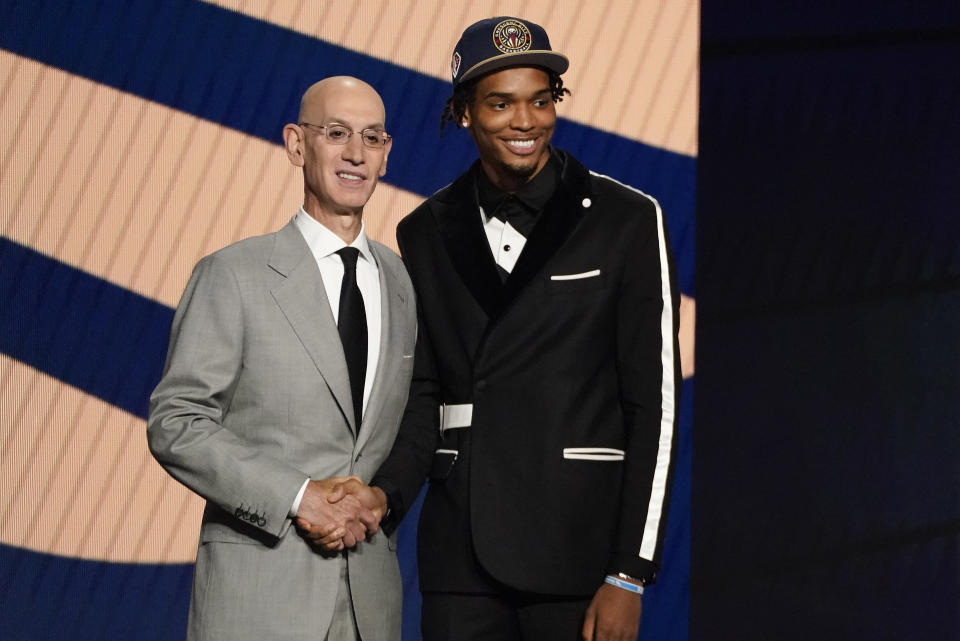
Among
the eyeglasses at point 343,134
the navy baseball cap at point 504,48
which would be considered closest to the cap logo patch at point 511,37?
the navy baseball cap at point 504,48

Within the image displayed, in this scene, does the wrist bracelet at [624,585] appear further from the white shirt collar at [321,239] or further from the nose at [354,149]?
the nose at [354,149]

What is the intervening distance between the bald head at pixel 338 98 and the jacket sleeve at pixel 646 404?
54 cm

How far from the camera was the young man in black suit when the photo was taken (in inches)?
79.2

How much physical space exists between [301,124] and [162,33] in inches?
56.7

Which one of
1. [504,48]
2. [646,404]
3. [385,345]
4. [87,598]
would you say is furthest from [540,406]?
[87,598]

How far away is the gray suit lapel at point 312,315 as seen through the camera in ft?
6.59

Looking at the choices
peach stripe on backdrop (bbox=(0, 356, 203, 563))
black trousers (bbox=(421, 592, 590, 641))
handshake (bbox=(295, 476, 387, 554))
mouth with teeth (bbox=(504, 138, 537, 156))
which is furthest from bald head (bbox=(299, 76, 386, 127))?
peach stripe on backdrop (bbox=(0, 356, 203, 563))

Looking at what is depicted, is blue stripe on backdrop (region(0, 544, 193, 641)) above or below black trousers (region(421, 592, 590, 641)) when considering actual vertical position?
below

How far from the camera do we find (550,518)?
6.65 feet

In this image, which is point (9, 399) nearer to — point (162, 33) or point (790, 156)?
point (162, 33)

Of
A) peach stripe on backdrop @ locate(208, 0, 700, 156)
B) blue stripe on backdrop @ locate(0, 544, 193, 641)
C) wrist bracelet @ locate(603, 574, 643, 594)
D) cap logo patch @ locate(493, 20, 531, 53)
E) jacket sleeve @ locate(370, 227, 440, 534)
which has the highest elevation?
peach stripe on backdrop @ locate(208, 0, 700, 156)

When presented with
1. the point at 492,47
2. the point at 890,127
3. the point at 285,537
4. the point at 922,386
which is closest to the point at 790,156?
the point at 890,127

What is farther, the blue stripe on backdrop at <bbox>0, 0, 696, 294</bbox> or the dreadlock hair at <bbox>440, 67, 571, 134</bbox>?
the blue stripe on backdrop at <bbox>0, 0, 696, 294</bbox>

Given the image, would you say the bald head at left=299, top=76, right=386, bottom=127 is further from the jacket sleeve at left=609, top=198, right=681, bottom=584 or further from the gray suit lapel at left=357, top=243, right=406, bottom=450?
the jacket sleeve at left=609, top=198, right=681, bottom=584
